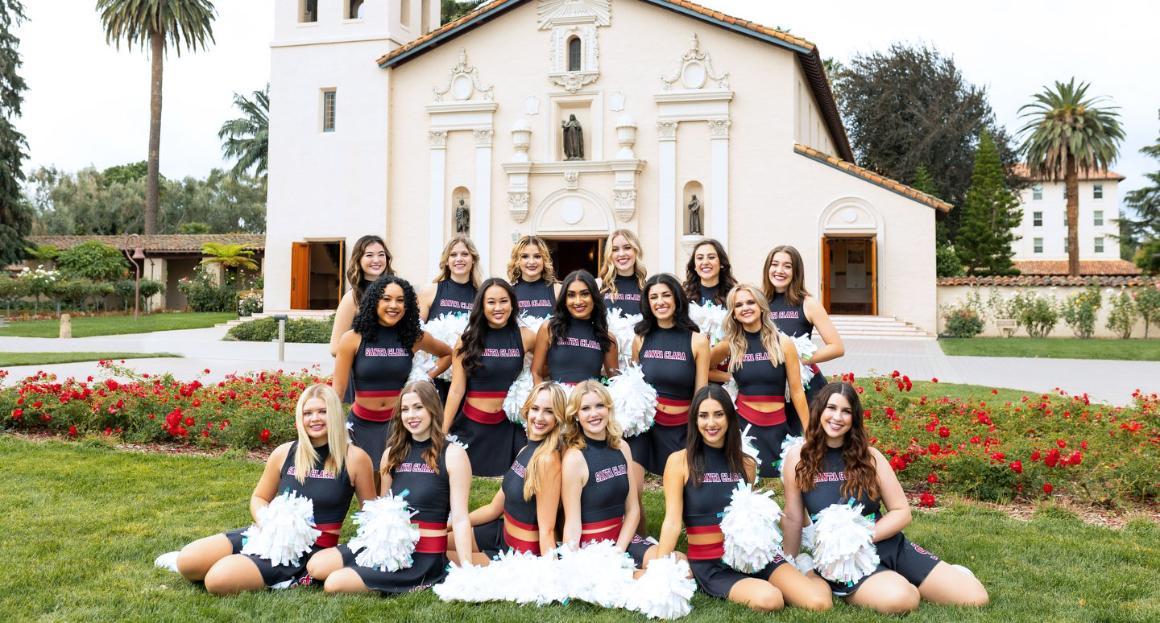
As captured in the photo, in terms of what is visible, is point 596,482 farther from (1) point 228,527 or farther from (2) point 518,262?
(1) point 228,527

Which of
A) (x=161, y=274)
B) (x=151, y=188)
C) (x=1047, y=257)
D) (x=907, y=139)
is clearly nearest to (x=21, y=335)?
(x=161, y=274)

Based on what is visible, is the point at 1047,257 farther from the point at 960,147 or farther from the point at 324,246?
the point at 324,246

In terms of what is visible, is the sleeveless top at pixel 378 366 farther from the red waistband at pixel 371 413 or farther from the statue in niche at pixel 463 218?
the statue in niche at pixel 463 218

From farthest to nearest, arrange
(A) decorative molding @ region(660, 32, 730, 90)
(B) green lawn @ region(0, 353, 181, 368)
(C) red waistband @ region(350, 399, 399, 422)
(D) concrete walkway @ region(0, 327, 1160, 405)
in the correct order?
(A) decorative molding @ region(660, 32, 730, 90), (B) green lawn @ region(0, 353, 181, 368), (D) concrete walkway @ region(0, 327, 1160, 405), (C) red waistband @ region(350, 399, 399, 422)

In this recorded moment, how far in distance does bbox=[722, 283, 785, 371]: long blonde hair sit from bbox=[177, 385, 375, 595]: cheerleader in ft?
7.14

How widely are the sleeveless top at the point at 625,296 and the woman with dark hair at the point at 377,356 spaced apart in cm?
133

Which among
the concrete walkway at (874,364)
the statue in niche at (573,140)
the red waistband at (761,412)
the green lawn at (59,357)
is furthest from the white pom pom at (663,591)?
the statue in niche at (573,140)

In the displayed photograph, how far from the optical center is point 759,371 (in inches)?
195

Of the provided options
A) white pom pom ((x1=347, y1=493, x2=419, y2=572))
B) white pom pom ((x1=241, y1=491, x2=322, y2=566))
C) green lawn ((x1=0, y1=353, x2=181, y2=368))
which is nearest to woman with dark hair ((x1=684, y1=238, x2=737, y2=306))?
white pom pom ((x1=347, y1=493, x2=419, y2=572))

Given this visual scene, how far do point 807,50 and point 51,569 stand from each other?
20.9 m

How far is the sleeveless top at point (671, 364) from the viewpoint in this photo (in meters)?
4.92

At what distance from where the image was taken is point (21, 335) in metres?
Result: 22.5

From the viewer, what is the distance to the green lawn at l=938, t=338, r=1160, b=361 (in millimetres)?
17750

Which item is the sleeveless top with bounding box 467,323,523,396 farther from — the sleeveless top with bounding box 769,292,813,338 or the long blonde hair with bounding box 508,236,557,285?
the sleeveless top with bounding box 769,292,813,338
